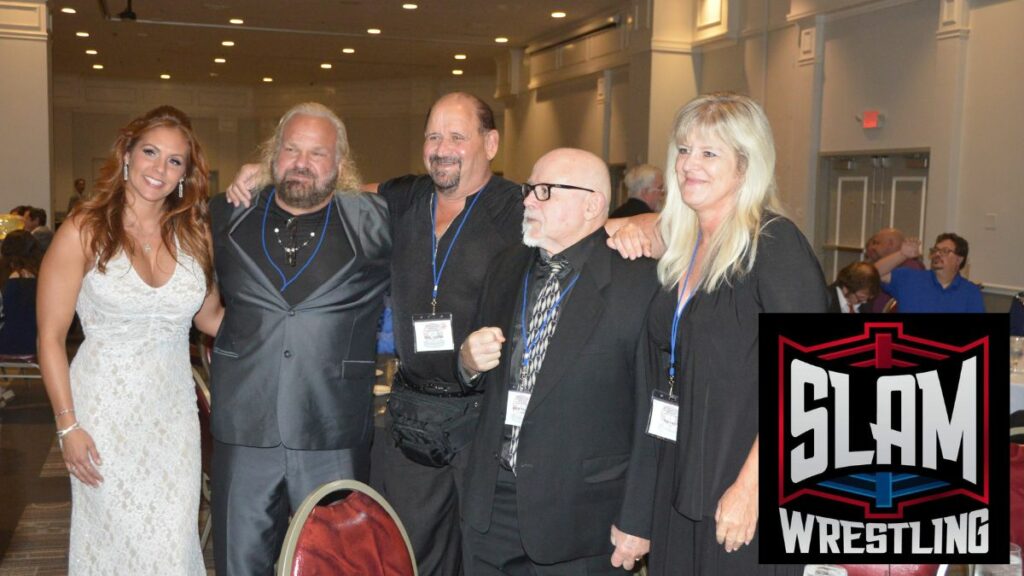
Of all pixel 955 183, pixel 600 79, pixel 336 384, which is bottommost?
pixel 336 384

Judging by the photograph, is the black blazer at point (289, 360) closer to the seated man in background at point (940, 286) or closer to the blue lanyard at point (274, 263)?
the blue lanyard at point (274, 263)

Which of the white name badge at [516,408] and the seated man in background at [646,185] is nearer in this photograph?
the white name badge at [516,408]

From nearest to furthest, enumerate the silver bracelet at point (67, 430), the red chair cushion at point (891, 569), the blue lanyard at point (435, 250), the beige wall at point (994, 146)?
1. the red chair cushion at point (891, 569)
2. the silver bracelet at point (67, 430)
3. the blue lanyard at point (435, 250)
4. the beige wall at point (994, 146)

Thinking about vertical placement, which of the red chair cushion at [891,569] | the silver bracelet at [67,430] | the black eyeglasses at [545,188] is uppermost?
the black eyeglasses at [545,188]

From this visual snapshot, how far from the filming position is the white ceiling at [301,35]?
13836mm

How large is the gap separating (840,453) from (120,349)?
77.8 inches

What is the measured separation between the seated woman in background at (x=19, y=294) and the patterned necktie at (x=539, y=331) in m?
5.54

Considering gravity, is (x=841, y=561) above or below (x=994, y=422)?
below

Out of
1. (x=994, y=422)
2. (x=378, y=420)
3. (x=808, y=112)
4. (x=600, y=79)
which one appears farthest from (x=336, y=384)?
(x=600, y=79)

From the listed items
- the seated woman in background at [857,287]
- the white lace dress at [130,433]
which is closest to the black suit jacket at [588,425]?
the white lace dress at [130,433]

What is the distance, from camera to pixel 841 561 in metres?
1.99

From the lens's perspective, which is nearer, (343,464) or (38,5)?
(343,464)

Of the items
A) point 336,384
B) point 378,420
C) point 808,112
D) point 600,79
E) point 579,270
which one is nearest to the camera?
point 579,270

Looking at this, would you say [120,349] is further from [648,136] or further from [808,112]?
[648,136]
